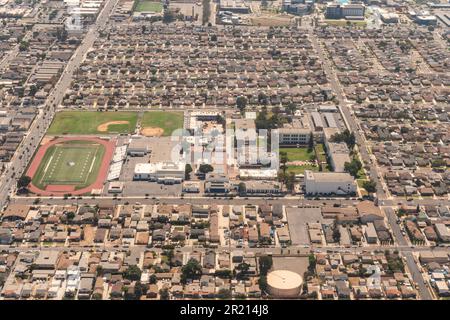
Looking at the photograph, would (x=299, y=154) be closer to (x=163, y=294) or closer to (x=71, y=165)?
(x=71, y=165)

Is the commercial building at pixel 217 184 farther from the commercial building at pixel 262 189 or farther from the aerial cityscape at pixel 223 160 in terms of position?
the commercial building at pixel 262 189

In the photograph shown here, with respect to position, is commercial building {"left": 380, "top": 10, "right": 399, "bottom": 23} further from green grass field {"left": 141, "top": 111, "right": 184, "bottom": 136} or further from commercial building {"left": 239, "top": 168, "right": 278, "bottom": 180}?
commercial building {"left": 239, "top": 168, "right": 278, "bottom": 180}

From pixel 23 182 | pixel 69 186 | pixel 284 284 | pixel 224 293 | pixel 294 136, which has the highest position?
pixel 294 136

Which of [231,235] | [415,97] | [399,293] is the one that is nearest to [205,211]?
[231,235]

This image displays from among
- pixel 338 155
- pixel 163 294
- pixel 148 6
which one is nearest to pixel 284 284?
pixel 163 294

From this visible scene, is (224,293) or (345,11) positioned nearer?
(224,293)

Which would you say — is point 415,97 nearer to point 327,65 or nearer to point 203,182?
point 327,65

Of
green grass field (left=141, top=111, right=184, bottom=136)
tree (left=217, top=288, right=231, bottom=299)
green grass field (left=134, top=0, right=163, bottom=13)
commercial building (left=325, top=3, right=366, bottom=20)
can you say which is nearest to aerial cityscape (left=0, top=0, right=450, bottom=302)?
tree (left=217, top=288, right=231, bottom=299)
